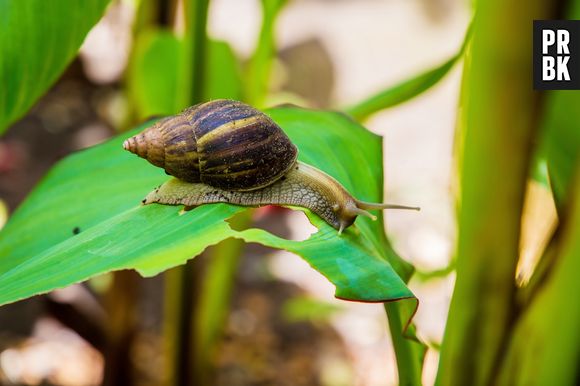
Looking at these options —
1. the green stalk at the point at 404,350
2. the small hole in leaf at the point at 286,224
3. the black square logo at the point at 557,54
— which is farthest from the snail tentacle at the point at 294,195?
the small hole in leaf at the point at 286,224

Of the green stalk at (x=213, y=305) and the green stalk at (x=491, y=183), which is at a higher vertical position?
the green stalk at (x=491, y=183)

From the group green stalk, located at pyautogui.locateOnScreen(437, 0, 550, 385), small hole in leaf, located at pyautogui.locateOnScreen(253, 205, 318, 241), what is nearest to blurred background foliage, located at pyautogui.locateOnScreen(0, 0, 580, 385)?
green stalk, located at pyautogui.locateOnScreen(437, 0, 550, 385)

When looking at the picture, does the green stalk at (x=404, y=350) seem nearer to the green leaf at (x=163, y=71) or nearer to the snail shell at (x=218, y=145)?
the snail shell at (x=218, y=145)

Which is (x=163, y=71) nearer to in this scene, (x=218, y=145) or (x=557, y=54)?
(x=218, y=145)

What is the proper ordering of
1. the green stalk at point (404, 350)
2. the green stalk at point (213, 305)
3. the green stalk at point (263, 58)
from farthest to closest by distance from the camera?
the green stalk at point (213, 305) < the green stalk at point (263, 58) < the green stalk at point (404, 350)

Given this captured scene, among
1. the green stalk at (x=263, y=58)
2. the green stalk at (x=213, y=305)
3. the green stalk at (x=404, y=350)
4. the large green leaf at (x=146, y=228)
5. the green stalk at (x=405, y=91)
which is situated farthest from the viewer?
the green stalk at (x=213, y=305)

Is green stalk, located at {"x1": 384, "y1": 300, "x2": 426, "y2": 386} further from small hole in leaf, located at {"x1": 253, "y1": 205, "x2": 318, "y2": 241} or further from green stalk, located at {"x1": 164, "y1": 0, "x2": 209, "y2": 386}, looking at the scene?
small hole in leaf, located at {"x1": 253, "y1": 205, "x2": 318, "y2": 241}
